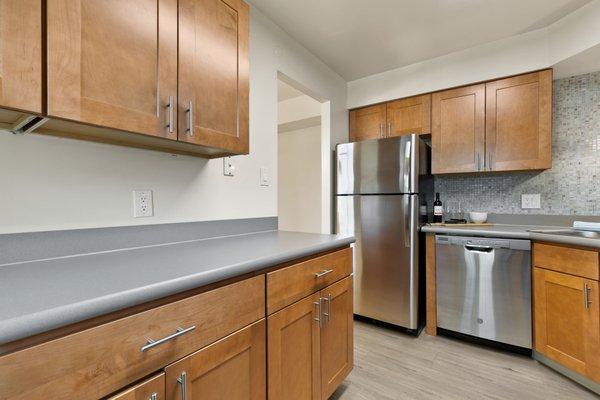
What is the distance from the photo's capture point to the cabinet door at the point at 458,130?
234 centimetres

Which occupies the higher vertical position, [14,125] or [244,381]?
[14,125]

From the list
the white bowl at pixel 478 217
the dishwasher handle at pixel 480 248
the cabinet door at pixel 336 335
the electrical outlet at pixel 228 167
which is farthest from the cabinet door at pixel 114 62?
the white bowl at pixel 478 217

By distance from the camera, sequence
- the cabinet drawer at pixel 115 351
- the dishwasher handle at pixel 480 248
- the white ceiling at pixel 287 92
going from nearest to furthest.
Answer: the cabinet drawer at pixel 115 351
the dishwasher handle at pixel 480 248
the white ceiling at pixel 287 92

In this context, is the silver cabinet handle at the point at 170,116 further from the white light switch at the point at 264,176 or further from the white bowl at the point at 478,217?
the white bowl at the point at 478,217

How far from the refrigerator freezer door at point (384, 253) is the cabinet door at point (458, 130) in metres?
0.54

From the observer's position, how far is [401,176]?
7.62 ft

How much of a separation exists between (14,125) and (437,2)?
2285mm

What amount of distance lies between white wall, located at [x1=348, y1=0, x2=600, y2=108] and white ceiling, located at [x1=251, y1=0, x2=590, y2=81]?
7 cm

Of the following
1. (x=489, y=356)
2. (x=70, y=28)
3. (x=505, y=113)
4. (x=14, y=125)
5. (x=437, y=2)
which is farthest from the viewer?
(x=505, y=113)

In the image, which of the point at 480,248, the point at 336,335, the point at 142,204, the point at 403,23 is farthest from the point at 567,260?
the point at 142,204

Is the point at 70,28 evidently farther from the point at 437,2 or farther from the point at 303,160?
the point at 303,160

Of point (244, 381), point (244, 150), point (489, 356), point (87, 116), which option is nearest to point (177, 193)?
point (244, 150)

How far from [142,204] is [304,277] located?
0.80 metres

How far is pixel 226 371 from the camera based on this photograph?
2.91ft
